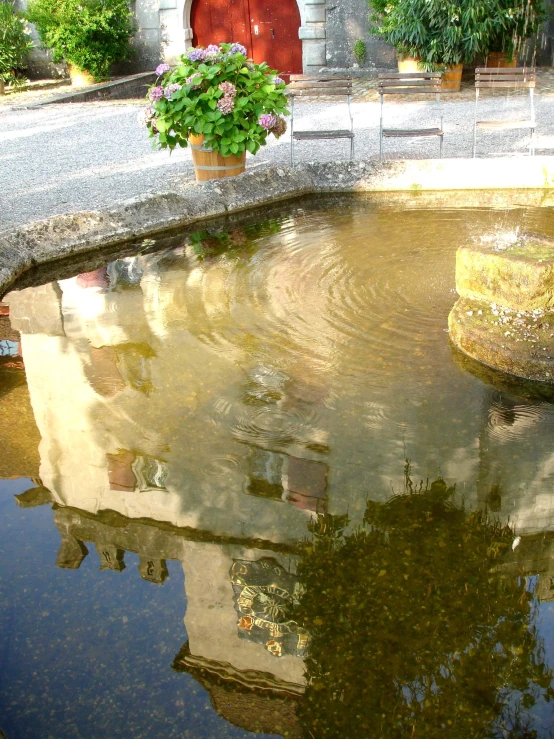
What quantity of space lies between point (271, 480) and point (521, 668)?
1.20 meters

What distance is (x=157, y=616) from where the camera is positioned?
8.39 feet

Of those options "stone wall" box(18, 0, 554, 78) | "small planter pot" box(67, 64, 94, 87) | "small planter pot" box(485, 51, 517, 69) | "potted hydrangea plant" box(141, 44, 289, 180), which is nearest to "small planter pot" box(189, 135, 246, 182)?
"potted hydrangea plant" box(141, 44, 289, 180)

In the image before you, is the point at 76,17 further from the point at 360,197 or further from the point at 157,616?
the point at 157,616

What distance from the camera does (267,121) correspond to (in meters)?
6.63

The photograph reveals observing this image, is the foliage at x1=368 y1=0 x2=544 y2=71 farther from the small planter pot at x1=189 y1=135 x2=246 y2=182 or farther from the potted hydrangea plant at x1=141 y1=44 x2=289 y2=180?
the small planter pot at x1=189 y1=135 x2=246 y2=182

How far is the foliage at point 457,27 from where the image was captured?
12.1 metres

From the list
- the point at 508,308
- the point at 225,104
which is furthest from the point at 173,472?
the point at 225,104

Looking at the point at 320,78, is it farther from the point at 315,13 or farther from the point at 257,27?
the point at 257,27

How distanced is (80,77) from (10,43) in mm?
1408

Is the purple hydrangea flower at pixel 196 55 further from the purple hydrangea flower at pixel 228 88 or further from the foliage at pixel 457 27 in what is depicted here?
the foliage at pixel 457 27

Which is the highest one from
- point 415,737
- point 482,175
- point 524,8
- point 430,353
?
point 524,8

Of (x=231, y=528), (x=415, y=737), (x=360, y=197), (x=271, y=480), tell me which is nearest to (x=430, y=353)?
(x=271, y=480)

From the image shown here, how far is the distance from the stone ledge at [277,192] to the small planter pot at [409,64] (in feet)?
21.8

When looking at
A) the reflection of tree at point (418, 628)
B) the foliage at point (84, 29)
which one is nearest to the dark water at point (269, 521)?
the reflection of tree at point (418, 628)
